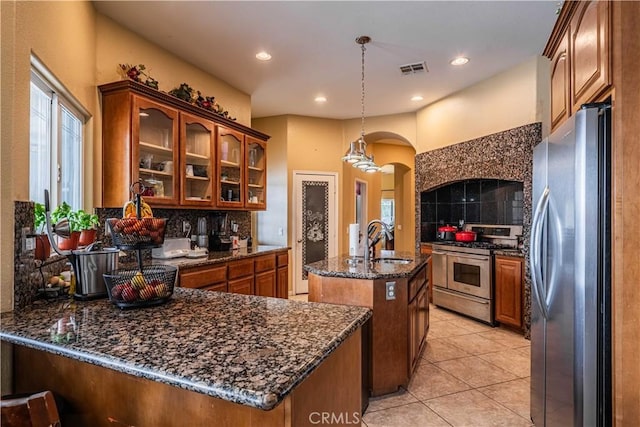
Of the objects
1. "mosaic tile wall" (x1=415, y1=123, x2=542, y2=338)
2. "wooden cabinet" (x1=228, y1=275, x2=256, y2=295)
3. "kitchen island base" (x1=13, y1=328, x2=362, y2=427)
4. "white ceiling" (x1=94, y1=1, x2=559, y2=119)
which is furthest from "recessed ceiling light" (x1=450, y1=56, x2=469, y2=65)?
"kitchen island base" (x1=13, y1=328, x2=362, y2=427)

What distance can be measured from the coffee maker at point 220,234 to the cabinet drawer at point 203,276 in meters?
0.70

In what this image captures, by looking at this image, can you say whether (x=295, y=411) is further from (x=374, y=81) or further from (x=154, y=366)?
(x=374, y=81)

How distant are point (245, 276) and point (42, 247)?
2272 mm

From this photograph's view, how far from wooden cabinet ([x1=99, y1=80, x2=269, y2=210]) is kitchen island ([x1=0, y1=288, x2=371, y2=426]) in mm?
1723

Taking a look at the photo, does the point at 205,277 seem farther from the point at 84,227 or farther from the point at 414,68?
the point at 414,68

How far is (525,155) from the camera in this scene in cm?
383

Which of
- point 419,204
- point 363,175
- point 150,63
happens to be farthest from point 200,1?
point 363,175

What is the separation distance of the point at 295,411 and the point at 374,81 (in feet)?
13.8

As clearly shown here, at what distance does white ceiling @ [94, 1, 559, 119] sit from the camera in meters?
2.83

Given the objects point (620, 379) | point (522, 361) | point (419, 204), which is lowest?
point (522, 361)

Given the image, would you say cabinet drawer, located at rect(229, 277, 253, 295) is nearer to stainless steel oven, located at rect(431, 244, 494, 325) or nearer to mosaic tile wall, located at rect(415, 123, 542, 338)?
stainless steel oven, located at rect(431, 244, 494, 325)

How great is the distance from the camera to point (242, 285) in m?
3.67

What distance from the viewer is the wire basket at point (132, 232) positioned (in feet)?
4.39

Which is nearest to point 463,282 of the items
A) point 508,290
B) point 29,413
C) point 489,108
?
point 508,290
